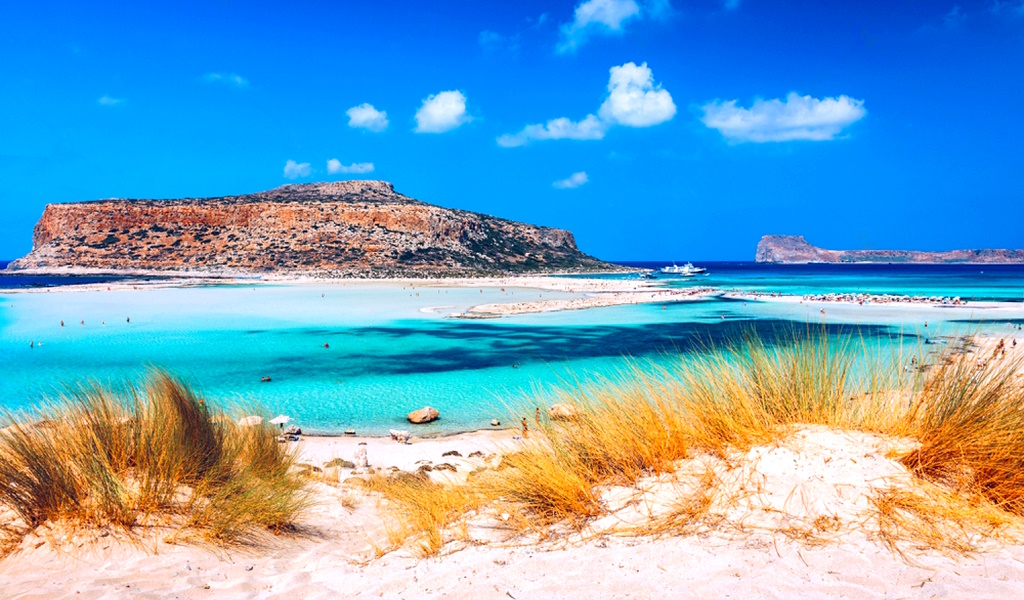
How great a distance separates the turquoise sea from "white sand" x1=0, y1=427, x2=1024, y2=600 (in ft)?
4.96

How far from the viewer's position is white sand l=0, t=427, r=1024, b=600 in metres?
2.60

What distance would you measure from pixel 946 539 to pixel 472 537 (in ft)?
8.04

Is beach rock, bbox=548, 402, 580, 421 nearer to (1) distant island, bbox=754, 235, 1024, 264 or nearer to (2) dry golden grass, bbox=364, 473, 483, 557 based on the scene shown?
(2) dry golden grass, bbox=364, 473, 483, 557

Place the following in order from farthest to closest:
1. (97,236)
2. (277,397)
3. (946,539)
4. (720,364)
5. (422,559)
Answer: (97,236), (277,397), (720,364), (422,559), (946,539)

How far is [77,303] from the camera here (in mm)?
29250

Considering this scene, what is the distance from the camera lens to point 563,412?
4.58 meters

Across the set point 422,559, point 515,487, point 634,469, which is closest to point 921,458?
point 634,469

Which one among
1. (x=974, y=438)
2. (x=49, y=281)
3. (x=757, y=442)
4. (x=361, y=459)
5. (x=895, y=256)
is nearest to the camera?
(x=974, y=438)

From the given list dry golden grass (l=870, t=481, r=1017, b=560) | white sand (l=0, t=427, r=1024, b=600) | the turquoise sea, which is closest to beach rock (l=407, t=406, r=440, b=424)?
the turquoise sea

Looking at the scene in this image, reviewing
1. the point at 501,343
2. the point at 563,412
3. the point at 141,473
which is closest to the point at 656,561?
the point at 563,412

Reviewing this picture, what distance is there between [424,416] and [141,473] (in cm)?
531

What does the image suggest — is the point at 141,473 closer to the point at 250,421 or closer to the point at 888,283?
the point at 250,421

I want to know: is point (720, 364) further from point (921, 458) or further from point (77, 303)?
point (77, 303)

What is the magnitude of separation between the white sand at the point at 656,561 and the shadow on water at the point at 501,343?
788 centimetres
